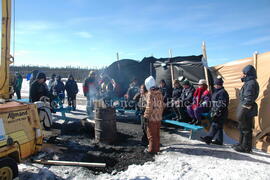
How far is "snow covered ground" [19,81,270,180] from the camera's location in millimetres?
3902

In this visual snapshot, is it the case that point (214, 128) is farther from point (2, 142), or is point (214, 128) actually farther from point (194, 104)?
point (2, 142)

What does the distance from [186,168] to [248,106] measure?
210 cm

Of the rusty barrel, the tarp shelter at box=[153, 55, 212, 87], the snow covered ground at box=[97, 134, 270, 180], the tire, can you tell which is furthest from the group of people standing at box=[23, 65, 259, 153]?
the tire

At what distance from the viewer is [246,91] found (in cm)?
497

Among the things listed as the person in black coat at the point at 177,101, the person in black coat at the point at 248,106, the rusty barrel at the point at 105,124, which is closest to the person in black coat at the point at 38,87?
the rusty barrel at the point at 105,124

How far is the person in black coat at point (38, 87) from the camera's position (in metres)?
6.09

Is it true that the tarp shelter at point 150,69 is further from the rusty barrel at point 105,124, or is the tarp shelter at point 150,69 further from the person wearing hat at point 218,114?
the rusty barrel at point 105,124

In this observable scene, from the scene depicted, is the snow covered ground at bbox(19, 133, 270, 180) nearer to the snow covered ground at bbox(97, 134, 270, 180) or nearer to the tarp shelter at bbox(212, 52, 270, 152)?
the snow covered ground at bbox(97, 134, 270, 180)

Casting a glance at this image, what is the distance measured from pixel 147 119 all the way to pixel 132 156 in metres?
0.89

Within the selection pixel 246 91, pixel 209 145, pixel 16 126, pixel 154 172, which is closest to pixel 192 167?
pixel 154 172

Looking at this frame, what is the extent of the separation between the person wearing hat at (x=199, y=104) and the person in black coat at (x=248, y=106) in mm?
1237

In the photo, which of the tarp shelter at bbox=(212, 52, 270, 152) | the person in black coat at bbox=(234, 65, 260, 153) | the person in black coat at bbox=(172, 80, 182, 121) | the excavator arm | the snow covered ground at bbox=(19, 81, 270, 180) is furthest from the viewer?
the person in black coat at bbox=(172, 80, 182, 121)

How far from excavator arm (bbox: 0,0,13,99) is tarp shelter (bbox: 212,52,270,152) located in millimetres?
6233

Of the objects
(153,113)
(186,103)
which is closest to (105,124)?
(153,113)
